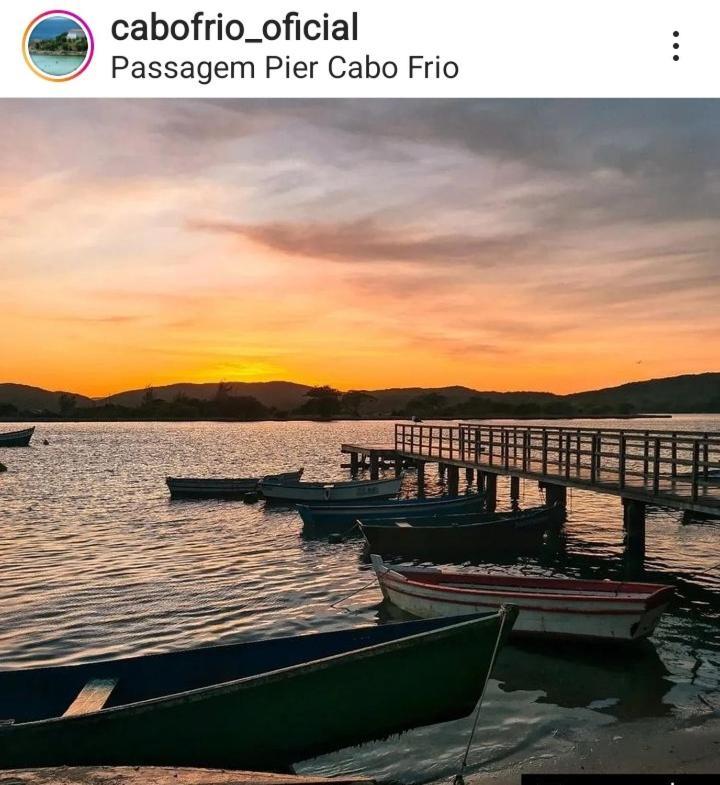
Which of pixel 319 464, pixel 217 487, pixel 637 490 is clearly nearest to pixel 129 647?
pixel 637 490

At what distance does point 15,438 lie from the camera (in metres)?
94.2

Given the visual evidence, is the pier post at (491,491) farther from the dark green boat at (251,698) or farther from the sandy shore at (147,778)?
the sandy shore at (147,778)

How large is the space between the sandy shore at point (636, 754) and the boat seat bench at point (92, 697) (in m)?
4.06

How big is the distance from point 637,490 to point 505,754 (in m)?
9.98

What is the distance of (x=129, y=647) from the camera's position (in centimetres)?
1262

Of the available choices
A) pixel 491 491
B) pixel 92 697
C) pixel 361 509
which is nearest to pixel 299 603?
pixel 92 697

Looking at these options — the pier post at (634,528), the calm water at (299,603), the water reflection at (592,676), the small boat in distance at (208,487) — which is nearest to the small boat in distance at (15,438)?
the small boat in distance at (208,487)

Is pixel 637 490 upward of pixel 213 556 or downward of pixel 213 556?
upward

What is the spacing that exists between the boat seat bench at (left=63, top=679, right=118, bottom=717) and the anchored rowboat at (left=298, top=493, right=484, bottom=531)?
1600cm

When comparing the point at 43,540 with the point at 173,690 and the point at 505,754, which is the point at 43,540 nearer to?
the point at 173,690

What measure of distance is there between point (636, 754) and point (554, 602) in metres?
3.41

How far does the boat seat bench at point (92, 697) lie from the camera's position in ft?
23.9

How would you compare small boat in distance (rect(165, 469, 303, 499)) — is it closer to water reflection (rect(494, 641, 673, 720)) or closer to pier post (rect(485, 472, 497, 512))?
pier post (rect(485, 472, 497, 512))
